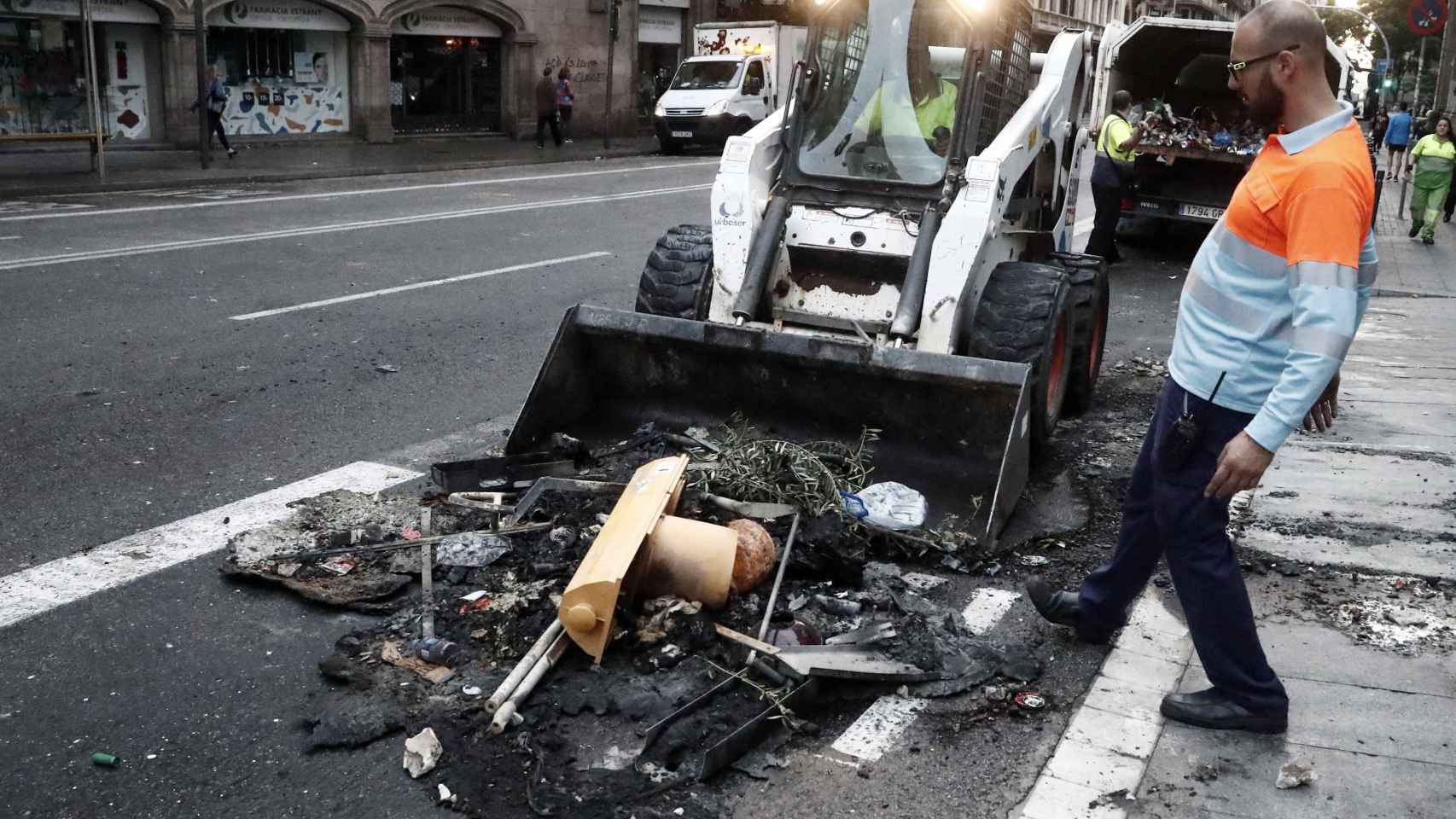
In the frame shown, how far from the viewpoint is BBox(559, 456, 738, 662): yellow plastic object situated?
4.07 metres

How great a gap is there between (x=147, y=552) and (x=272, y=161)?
19.9m

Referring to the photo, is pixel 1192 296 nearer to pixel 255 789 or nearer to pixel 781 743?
pixel 781 743

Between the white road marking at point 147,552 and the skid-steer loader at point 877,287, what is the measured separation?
0.87 m

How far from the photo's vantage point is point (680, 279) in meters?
6.68

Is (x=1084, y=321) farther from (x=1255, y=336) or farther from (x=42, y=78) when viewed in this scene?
(x=42, y=78)

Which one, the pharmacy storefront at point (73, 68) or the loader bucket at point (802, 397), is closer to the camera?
the loader bucket at point (802, 397)

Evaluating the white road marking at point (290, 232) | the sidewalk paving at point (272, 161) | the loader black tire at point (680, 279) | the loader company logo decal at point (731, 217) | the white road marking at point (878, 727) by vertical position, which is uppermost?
the loader company logo decal at point (731, 217)

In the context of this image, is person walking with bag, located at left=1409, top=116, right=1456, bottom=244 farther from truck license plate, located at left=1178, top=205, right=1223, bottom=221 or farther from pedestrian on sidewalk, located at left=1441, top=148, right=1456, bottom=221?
truck license plate, located at left=1178, top=205, right=1223, bottom=221

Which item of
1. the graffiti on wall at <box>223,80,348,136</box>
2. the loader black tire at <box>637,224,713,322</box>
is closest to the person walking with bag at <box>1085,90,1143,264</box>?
the loader black tire at <box>637,224,713,322</box>

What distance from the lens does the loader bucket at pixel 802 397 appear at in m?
5.44

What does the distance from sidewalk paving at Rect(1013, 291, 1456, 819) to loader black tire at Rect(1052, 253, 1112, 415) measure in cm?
117

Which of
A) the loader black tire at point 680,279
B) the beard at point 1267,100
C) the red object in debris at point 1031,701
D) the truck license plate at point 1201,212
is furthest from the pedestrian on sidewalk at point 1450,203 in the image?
the red object in debris at point 1031,701

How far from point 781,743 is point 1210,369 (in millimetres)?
1616

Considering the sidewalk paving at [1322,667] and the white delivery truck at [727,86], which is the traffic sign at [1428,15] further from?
the sidewalk paving at [1322,667]
